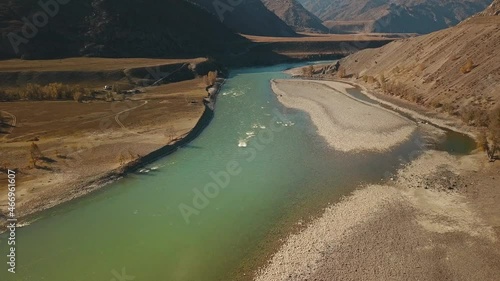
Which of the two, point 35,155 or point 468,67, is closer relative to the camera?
point 35,155

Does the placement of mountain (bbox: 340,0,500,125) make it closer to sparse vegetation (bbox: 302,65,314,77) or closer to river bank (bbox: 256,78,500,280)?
river bank (bbox: 256,78,500,280)

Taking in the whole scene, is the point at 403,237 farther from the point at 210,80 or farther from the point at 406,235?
the point at 210,80

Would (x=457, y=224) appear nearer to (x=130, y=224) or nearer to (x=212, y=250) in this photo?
(x=212, y=250)

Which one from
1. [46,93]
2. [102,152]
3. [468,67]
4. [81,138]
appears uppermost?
[46,93]

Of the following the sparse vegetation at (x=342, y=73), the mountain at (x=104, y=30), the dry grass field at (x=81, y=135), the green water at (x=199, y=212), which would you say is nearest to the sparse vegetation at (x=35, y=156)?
the dry grass field at (x=81, y=135)

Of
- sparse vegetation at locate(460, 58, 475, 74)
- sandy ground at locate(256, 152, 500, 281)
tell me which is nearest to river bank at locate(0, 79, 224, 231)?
sandy ground at locate(256, 152, 500, 281)

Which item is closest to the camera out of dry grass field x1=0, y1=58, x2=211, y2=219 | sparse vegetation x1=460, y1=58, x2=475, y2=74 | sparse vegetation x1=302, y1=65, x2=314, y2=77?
dry grass field x1=0, y1=58, x2=211, y2=219

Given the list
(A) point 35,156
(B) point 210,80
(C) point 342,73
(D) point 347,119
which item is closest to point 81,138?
(A) point 35,156
